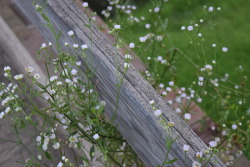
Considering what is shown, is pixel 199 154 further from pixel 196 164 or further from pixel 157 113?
pixel 157 113

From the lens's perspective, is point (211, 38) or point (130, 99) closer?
point (130, 99)

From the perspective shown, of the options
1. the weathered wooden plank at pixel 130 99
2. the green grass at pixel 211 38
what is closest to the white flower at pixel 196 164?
the weathered wooden plank at pixel 130 99

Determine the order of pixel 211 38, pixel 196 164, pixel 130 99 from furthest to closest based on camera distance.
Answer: pixel 211 38 → pixel 130 99 → pixel 196 164

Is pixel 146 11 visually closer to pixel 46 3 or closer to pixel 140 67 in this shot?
pixel 140 67

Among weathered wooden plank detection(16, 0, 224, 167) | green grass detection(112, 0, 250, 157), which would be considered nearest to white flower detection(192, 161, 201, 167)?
weathered wooden plank detection(16, 0, 224, 167)

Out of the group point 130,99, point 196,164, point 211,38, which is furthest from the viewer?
point 211,38

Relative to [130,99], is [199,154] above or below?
below

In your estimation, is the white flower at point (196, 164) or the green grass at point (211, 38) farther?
the green grass at point (211, 38)

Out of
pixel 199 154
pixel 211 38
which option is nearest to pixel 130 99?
pixel 199 154

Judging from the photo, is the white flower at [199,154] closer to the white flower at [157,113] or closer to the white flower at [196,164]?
the white flower at [196,164]
